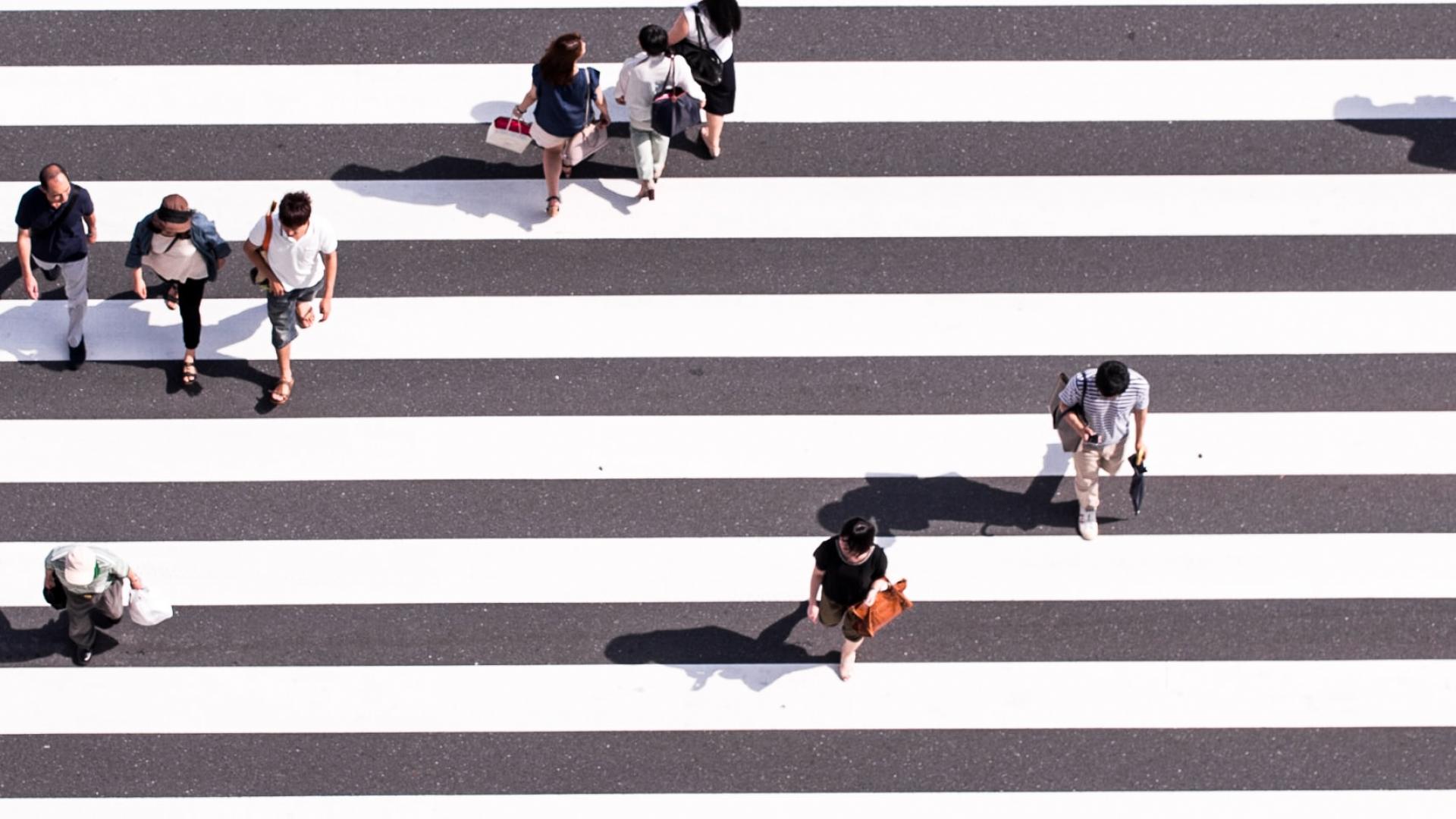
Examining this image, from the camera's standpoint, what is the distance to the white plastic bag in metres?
8.44

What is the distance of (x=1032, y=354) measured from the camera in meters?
9.32

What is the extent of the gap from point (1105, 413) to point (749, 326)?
2299 millimetres

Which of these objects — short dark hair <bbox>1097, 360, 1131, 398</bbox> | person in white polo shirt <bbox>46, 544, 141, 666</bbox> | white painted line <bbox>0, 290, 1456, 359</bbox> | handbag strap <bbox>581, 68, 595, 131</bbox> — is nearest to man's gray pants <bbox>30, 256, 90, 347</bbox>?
white painted line <bbox>0, 290, 1456, 359</bbox>

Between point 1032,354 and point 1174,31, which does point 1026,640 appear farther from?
point 1174,31

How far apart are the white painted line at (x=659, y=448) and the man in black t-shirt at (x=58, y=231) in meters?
0.93

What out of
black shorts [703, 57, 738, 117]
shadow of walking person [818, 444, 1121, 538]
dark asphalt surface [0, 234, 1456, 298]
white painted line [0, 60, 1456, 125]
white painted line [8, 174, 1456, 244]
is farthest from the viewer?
white painted line [0, 60, 1456, 125]


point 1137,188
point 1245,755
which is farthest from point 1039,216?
point 1245,755

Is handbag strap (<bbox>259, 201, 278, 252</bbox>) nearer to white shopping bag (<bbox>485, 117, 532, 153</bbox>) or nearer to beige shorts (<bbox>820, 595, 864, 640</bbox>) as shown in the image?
white shopping bag (<bbox>485, 117, 532, 153</bbox>)

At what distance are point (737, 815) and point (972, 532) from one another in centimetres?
218

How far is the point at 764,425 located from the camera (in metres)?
9.21

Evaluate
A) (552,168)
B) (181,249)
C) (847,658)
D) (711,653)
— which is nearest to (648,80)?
(552,168)

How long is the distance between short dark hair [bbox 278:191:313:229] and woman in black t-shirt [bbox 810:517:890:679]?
328 centimetres

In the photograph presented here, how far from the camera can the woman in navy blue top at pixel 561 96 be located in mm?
8625

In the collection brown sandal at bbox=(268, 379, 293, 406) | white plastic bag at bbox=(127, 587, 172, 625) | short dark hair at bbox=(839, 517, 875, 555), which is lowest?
white plastic bag at bbox=(127, 587, 172, 625)
